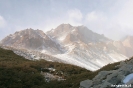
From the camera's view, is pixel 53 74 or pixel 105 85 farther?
pixel 53 74

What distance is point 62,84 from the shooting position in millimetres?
17016

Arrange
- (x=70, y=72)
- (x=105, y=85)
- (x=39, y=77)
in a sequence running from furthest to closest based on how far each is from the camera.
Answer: (x=70, y=72), (x=39, y=77), (x=105, y=85)

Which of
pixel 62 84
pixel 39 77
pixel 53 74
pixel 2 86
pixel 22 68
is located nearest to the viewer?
pixel 2 86

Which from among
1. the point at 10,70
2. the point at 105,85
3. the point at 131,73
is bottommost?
the point at 105,85

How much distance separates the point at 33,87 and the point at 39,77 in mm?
3061

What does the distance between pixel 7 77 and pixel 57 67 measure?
9.81 meters

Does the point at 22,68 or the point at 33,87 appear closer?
the point at 33,87

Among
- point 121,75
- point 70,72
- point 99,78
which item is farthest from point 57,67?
point 121,75

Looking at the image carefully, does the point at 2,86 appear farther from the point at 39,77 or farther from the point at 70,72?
the point at 70,72

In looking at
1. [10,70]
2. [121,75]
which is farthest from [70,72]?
[121,75]

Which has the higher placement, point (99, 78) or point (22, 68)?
point (22, 68)

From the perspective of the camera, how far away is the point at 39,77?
19281 mm

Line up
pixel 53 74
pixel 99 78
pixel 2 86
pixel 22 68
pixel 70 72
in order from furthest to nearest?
pixel 70 72, pixel 53 74, pixel 22 68, pixel 2 86, pixel 99 78

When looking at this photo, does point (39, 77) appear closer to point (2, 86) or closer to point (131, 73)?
point (2, 86)
